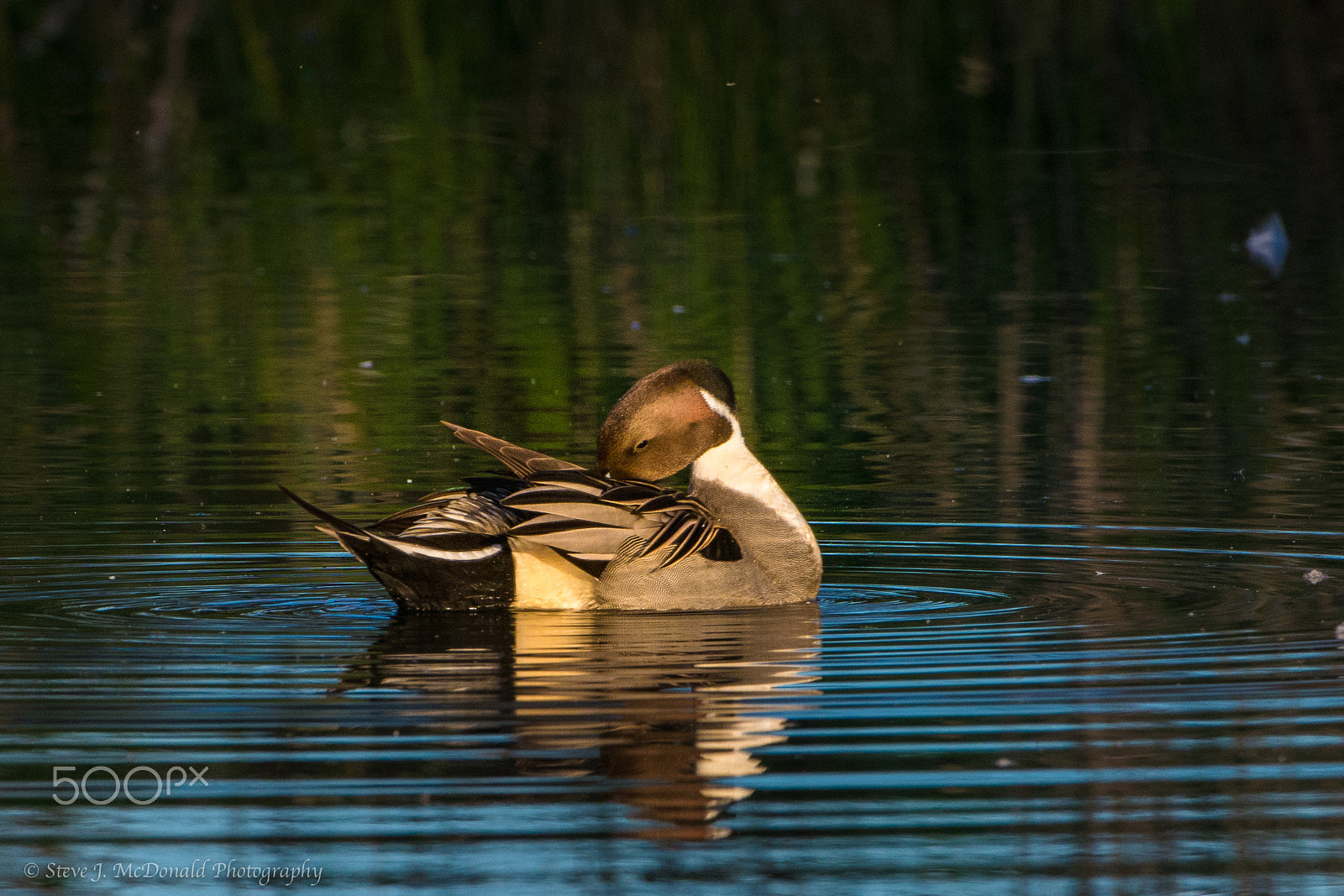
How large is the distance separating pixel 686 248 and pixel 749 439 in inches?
286

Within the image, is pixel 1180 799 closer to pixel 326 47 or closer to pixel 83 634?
pixel 83 634

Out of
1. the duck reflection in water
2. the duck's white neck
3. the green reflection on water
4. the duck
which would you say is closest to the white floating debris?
the green reflection on water

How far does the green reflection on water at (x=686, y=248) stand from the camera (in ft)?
37.3

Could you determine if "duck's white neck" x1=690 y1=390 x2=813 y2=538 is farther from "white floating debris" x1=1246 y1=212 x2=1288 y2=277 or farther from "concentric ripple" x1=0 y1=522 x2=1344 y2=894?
"white floating debris" x1=1246 y1=212 x2=1288 y2=277

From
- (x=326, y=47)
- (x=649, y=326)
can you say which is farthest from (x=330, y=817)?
(x=326, y=47)

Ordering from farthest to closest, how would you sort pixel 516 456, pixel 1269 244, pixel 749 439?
pixel 1269 244, pixel 749 439, pixel 516 456

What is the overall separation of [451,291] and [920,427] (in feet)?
20.3

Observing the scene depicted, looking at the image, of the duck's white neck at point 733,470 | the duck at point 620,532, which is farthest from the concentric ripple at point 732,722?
the duck's white neck at point 733,470

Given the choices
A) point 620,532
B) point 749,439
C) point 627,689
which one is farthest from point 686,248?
point 627,689

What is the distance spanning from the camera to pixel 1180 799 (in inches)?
222

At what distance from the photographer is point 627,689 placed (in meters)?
6.81

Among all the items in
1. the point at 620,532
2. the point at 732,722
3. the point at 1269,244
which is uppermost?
the point at 1269,244

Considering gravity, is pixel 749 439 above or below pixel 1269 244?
below

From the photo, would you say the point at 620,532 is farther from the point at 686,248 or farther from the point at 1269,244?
the point at 1269,244
